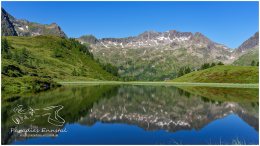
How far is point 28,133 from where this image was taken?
3050cm

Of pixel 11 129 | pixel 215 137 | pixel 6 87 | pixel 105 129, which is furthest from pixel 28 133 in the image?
pixel 6 87

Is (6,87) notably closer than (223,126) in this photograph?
No

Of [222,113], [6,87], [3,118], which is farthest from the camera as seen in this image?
[6,87]

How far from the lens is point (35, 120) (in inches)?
1433

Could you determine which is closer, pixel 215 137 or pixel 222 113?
pixel 215 137

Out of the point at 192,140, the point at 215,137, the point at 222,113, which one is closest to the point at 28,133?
the point at 192,140

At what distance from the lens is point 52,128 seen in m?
32.8

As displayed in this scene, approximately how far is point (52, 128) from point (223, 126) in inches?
797

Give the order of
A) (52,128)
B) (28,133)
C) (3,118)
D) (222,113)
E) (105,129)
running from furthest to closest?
(222,113), (3,118), (105,129), (52,128), (28,133)

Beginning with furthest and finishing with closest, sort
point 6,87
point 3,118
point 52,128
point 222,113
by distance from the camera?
point 6,87, point 222,113, point 3,118, point 52,128

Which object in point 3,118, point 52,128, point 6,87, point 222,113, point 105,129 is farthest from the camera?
point 6,87

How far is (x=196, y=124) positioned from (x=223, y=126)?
10.5ft

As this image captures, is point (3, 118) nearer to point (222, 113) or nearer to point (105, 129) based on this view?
point (105, 129)

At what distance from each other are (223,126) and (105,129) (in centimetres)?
1451
